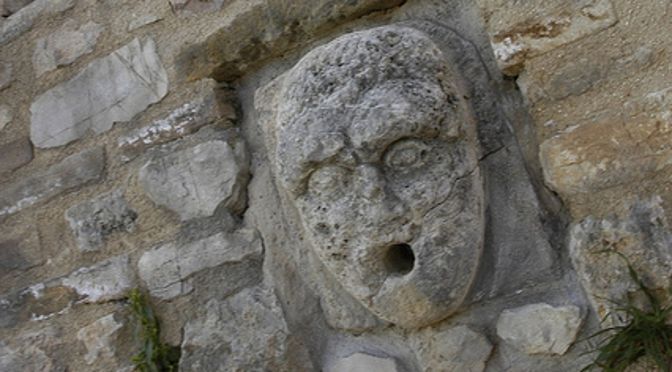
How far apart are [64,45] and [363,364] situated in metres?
1.22

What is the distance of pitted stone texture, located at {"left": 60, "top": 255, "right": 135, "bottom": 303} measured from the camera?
2229 millimetres

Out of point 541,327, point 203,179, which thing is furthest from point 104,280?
point 541,327

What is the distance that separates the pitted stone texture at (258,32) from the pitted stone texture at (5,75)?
1.95 ft

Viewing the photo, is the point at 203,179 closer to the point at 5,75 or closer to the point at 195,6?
the point at 195,6

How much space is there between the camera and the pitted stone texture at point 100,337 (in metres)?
2.19

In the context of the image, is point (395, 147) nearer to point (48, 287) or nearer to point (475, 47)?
point (475, 47)

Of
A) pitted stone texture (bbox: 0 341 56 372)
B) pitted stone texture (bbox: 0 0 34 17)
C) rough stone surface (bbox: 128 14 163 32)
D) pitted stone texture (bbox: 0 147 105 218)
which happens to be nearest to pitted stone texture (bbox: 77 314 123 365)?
pitted stone texture (bbox: 0 341 56 372)

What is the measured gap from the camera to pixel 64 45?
97.2 inches

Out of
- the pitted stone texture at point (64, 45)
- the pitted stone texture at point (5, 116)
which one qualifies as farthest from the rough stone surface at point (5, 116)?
the pitted stone texture at point (64, 45)

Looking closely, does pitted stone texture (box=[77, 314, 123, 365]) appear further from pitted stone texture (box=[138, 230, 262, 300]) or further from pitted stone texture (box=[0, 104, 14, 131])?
pitted stone texture (box=[0, 104, 14, 131])

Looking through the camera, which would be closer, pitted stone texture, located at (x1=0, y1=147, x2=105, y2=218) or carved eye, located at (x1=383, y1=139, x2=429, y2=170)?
carved eye, located at (x1=383, y1=139, x2=429, y2=170)

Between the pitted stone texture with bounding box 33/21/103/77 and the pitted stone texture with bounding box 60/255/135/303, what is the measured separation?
58 cm

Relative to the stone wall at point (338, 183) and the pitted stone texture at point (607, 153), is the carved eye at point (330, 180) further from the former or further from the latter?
the pitted stone texture at point (607, 153)

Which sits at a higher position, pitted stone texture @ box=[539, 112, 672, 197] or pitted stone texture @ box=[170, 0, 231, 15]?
pitted stone texture @ box=[170, 0, 231, 15]
